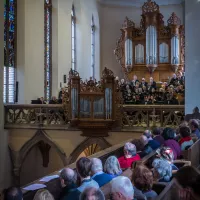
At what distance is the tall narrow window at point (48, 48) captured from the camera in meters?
17.5

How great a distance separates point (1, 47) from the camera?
13359mm

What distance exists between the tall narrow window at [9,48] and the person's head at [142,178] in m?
11.8

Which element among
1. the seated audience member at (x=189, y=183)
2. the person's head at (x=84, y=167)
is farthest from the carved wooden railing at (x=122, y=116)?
the seated audience member at (x=189, y=183)

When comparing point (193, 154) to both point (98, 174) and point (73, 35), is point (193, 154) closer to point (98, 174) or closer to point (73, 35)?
point (98, 174)

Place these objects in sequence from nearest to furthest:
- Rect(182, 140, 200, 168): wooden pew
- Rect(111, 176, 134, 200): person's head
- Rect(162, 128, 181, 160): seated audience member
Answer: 1. Rect(111, 176, 134, 200): person's head
2. Rect(182, 140, 200, 168): wooden pew
3. Rect(162, 128, 181, 160): seated audience member

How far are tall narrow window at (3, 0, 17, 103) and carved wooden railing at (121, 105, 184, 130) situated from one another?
5.10 m

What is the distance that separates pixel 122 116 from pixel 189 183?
401 inches

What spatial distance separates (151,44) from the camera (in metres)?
21.6

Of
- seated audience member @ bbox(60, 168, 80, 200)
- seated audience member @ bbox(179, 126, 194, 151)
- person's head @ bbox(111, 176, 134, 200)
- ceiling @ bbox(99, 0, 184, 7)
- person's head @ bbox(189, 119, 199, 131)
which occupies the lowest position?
seated audience member @ bbox(60, 168, 80, 200)

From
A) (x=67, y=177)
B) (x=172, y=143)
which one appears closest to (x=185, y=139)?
(x=172, y=143)

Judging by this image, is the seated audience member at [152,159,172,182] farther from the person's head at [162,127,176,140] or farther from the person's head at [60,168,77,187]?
the person's head at [162,127,176,140]

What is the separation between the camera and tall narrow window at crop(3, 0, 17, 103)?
1509 cm

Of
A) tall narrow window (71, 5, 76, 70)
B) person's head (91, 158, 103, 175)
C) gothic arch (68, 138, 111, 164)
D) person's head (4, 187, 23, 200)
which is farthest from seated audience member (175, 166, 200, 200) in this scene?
tall narrow window (71, 5, 76, 70)

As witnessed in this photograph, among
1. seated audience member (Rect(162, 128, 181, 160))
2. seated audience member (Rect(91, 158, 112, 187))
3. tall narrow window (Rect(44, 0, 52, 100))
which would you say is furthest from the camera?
tall narrow window (Rect(44, 0, 52, 100))
